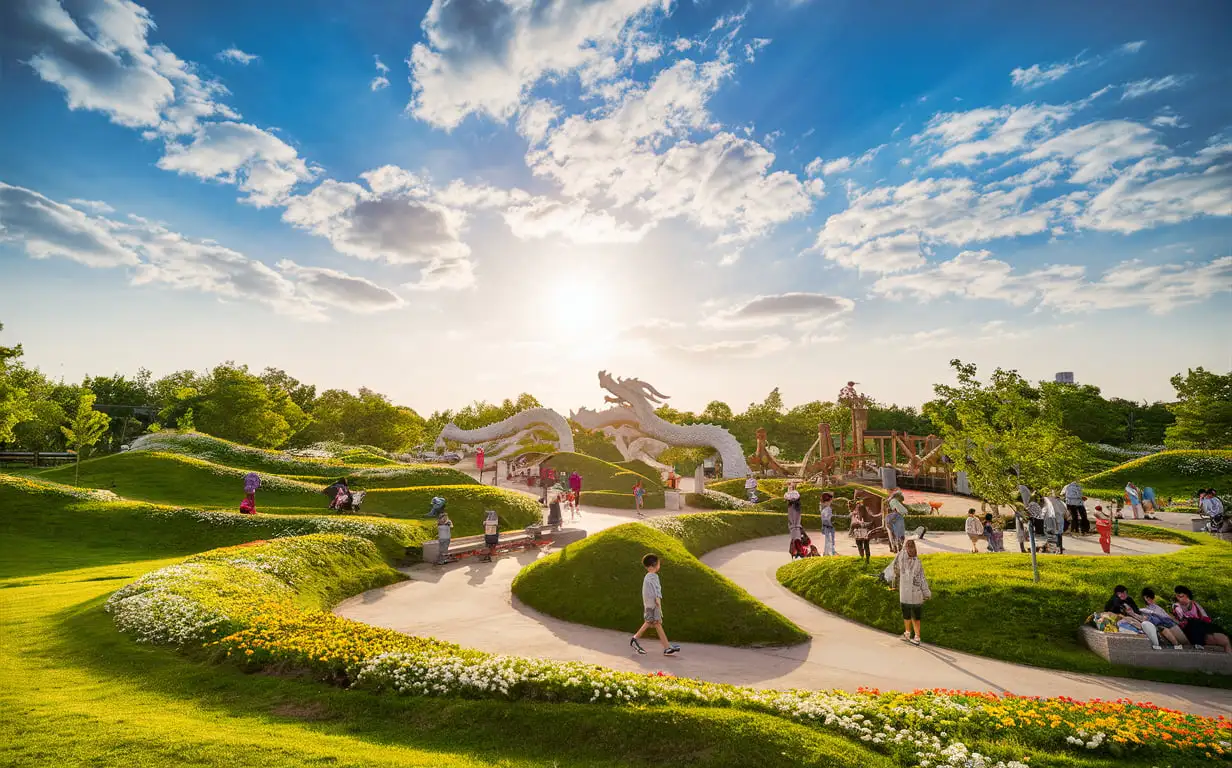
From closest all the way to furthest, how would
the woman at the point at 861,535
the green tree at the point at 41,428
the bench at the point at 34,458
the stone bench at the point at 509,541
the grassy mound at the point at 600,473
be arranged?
1. the woman at the point at 861,535
2. the stone bench at the point at 509,541
3. the grassy mound at the point at 600,473
4. the bench at the point at 34,458
5. the green tree at the point at 41,428

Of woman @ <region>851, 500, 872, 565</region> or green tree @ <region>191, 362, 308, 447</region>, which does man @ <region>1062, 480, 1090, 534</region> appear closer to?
woman @ <region>851, 500, 872, 565</region>

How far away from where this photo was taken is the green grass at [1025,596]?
10.7 metres

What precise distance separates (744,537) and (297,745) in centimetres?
1965

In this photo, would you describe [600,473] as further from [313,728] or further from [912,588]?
[313,728]

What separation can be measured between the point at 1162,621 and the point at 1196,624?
457mm

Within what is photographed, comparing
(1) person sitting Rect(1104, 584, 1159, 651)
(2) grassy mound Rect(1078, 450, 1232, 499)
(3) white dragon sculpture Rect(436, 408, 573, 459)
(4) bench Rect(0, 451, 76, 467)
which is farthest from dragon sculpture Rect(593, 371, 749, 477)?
(4) bench Rect(0, 451, 76, 467)

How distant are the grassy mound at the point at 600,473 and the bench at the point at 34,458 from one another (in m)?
38.0

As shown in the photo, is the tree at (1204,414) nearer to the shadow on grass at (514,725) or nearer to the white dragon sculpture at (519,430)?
the white dragon sculpture at (519,430)

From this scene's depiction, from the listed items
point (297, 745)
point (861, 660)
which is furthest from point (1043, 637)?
point (297, 745)

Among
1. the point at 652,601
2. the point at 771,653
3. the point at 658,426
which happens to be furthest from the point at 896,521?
the point at 658,426

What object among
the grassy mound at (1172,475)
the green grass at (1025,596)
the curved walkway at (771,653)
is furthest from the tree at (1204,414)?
the curved walkway at (771,653)

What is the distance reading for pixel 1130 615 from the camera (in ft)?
34.4

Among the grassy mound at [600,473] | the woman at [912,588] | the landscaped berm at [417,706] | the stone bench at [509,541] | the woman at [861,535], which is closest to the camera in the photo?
the landscaped berm at [417,706]

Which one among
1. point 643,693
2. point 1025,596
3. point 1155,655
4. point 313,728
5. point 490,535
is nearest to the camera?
point 313,728
